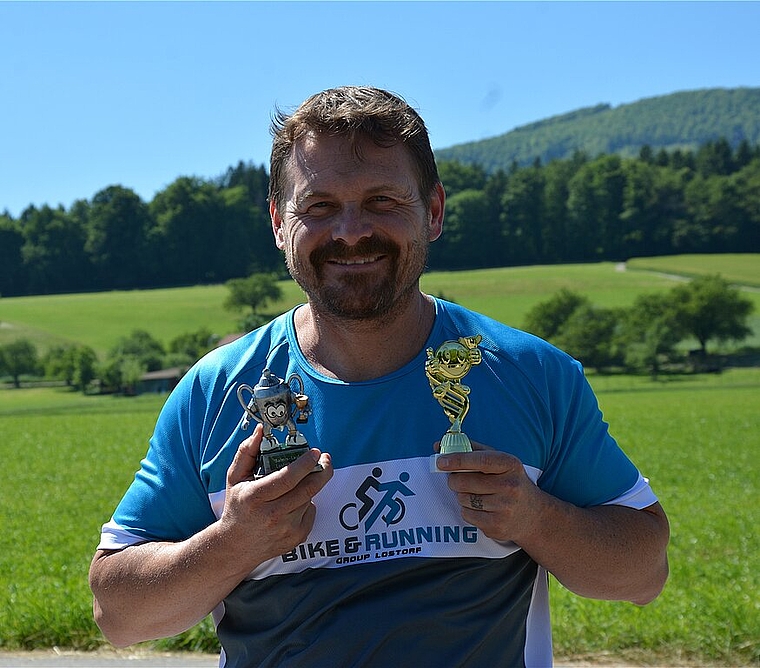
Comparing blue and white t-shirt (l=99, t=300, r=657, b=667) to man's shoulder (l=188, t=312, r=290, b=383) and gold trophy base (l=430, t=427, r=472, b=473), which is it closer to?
man's shoulder (l=188, t=312, r=290, b=383)

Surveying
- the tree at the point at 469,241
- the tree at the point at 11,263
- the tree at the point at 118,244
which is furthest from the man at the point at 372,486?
the tree at the point at 118,244

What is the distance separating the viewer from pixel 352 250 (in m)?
2.56

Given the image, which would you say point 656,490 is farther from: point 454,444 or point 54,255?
point 54,255

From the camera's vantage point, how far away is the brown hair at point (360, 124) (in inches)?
102

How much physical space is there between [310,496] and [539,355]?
2.54 feet

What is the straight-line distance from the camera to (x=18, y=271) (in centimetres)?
10800

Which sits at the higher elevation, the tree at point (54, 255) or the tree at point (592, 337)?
the tree at point (54, 255)

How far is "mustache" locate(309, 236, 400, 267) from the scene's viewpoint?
2.56 m

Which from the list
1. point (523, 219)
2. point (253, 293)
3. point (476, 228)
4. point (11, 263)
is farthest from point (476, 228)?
point (11, 263)

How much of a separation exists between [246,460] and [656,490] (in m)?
16.1

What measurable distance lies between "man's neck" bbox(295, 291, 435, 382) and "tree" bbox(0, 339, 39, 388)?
2844 inches

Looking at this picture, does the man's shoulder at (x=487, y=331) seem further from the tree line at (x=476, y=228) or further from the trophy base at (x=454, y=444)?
the tree line at (x=476, y=228)

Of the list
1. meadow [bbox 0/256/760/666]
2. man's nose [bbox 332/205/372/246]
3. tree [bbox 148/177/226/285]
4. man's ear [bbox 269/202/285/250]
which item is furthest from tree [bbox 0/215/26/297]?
man's nose [bbox 332/205/372/246]

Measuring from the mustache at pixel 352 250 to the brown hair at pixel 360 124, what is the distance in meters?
0.20
